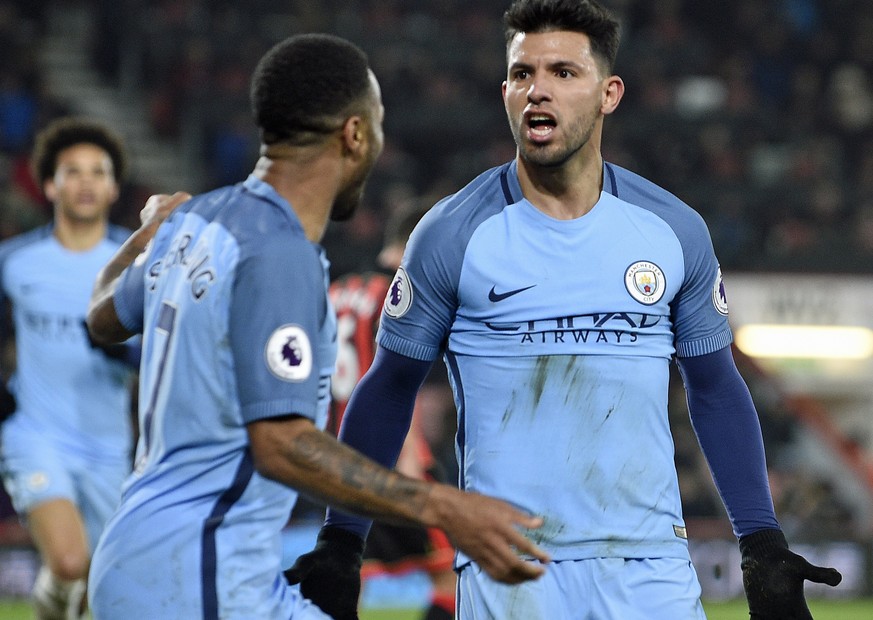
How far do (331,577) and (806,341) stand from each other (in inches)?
506

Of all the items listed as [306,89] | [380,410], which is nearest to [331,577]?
[380,410]

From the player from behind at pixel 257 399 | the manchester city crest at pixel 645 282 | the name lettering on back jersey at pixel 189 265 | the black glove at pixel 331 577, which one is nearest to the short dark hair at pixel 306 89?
the player from behind at pixel 257 399

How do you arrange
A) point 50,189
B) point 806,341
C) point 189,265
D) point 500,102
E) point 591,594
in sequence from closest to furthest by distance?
point 189,265, point 591,594, point 50,189, point 806,341, point 500,102

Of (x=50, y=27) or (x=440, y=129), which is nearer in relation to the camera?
(x=440, y=129)

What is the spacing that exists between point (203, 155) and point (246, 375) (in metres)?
14.2

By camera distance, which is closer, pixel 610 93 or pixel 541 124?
pixel 541 124

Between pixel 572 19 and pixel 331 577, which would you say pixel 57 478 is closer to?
pixel 331 577

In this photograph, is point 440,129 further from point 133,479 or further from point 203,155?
point 133,479

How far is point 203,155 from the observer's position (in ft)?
54.5

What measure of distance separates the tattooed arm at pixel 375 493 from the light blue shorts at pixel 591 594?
25.5 inches

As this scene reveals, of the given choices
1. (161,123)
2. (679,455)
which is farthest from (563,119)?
(161,123)

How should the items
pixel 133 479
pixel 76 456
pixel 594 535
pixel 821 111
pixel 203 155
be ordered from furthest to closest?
1. pixel 821 111
2. pixel 203 155
3. pixel 76 456
4. pixel 594 535
5. pixel 133 479

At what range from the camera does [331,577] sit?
351 cm

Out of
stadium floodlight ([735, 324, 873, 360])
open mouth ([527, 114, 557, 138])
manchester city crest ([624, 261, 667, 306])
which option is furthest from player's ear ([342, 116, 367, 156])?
stadium floodlight ([735, 324, 873, 360])
